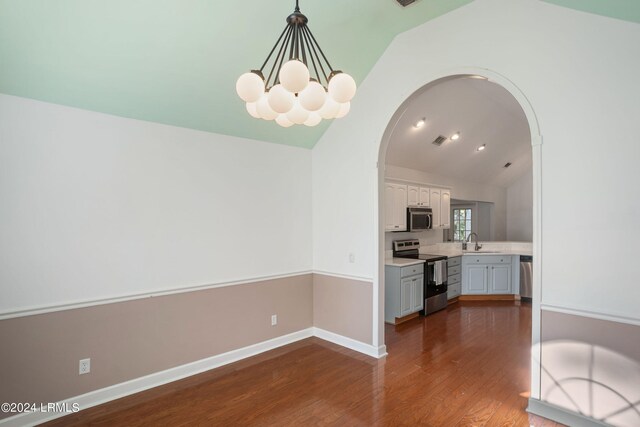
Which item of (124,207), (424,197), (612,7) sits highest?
(612,7)

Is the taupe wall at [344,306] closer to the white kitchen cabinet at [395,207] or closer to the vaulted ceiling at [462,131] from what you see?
the white kitchen cabinet at [395,207]

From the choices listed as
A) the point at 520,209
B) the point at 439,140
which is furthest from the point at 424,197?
the point at 520,209

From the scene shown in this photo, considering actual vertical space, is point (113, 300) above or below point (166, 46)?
below

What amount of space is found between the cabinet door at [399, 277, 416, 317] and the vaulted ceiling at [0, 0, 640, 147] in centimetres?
310

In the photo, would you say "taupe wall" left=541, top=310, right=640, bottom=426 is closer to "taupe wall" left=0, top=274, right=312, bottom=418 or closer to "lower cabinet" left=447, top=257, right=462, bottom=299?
"taupe wall" left=0, top=274, right=312, bottom=418

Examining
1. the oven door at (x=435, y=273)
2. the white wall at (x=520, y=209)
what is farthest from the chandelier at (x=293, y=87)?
the white wall at (x=520, y=209)

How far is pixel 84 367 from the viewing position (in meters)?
2.77

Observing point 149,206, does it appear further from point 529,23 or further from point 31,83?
point 529,23

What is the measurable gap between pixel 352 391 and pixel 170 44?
3376 mm

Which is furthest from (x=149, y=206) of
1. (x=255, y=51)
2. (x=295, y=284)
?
(x=295, y=284)

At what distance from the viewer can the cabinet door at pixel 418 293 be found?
5078 mm

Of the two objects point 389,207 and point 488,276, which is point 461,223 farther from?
point 389,207

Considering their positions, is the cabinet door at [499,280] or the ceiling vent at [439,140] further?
the cabinet door at [499,280]

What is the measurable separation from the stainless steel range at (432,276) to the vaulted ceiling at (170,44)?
3298 mm
